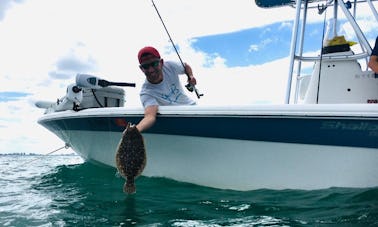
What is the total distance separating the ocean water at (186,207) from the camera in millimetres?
3510

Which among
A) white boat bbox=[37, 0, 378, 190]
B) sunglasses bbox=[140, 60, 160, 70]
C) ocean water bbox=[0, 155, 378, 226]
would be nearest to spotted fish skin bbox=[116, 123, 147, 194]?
ocean water bbox=[0, 155, 378, 226]

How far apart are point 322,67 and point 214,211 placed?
2803 millimetres

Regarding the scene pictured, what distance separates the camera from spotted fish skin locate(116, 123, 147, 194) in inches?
153

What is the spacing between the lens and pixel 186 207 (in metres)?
4.05

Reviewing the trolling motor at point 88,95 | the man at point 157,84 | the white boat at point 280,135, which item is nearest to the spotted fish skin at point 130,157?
the man at point 157,84

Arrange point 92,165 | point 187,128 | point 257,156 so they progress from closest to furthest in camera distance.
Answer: point 257,156 → point 187,128 → point 92,165

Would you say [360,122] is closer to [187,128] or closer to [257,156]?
[257,156]

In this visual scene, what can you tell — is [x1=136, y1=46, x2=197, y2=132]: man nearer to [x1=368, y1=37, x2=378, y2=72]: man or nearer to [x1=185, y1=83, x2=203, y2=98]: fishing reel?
[x1=185, y1=83, x2=203, y2=98]: fishing reel

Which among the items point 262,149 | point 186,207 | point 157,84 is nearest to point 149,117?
Result: point 157,84

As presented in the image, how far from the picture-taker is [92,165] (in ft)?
23.4

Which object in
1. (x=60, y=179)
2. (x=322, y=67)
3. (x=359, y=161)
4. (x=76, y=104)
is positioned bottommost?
(x=60, y=179)

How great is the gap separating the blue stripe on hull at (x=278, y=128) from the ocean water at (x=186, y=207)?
56 centimetres

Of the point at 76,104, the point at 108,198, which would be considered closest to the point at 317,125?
the point at 108,198

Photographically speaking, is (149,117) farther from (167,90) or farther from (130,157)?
(130,157)
